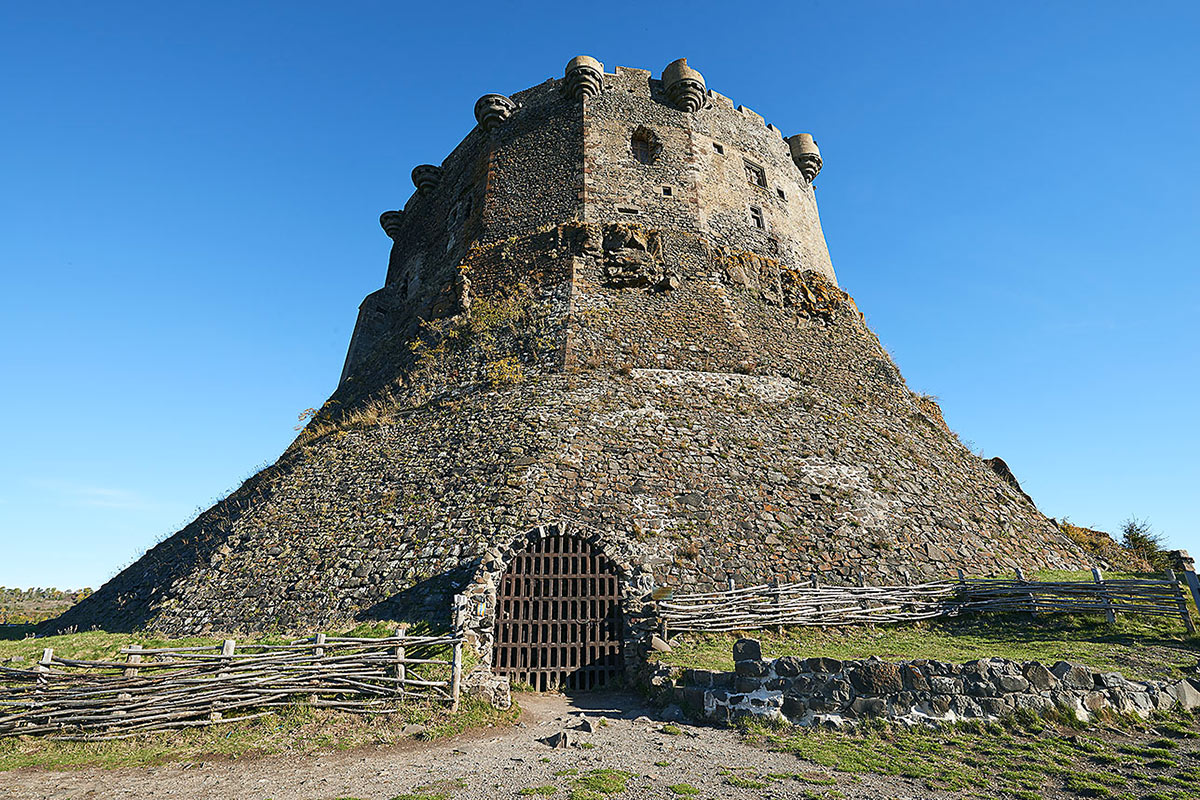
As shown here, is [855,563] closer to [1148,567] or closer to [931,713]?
[931,713]

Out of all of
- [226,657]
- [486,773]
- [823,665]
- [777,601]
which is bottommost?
[486,773]

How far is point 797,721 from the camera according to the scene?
8727mm

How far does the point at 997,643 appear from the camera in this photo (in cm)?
1187

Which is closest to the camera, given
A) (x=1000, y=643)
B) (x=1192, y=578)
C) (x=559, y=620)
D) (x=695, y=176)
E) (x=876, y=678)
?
(x=876, y=678)

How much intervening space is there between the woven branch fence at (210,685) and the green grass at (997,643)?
4803 millimetres

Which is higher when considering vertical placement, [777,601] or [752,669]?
[777,601]

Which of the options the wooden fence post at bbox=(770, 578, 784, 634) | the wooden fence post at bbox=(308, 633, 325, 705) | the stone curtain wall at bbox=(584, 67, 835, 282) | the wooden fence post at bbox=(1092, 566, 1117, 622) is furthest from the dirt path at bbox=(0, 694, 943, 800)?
the stone curtain wall at bbox=(584, 67, 835, 282)

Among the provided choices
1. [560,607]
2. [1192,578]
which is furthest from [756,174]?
[560,607]

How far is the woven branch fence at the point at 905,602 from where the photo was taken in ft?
40.5

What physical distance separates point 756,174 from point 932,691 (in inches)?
979

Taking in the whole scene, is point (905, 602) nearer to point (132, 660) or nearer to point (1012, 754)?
point (1012, 754)

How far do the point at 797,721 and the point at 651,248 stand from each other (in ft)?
57.9

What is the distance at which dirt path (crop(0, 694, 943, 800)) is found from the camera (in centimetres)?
656

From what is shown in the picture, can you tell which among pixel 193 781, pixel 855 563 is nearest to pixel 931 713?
pixel 855 563
